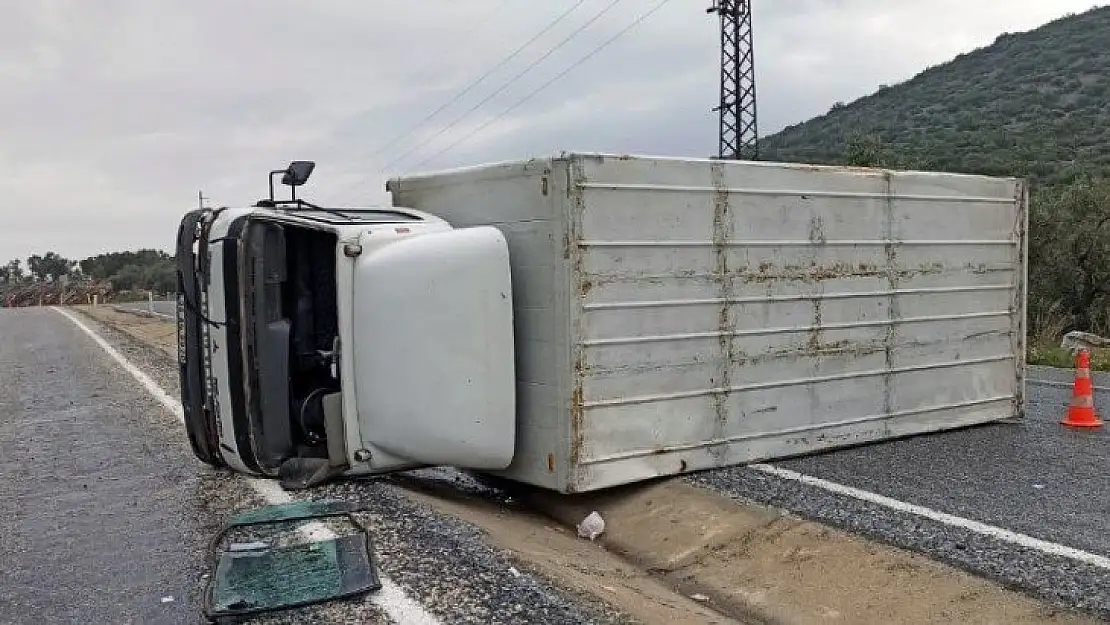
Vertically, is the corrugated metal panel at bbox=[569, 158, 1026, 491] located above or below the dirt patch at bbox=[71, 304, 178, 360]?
above

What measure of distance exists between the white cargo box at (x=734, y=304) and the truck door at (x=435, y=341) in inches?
10.7

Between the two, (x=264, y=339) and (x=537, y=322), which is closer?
(x=264, y=339)

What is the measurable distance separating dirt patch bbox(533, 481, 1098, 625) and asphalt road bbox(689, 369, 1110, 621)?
14 cm

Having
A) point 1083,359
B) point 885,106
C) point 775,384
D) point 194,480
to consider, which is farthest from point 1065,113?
point 194,480

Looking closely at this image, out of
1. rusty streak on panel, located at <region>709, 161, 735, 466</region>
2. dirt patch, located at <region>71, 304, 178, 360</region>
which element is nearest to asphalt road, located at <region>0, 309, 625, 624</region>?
rusty streak on panel, located at <region>709, 161, 735, 466</region>

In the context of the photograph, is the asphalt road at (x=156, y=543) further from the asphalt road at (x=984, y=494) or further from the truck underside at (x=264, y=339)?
the asphalt road at (x=984, y=494)

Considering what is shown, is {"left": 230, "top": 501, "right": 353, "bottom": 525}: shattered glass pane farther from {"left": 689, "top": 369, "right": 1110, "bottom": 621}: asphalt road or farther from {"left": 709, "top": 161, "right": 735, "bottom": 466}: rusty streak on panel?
{"left": 709, "top": 161, "right": 735, "bottom": 466}: rusty streak on panel

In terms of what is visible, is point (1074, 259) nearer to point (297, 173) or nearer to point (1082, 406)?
point (1082, 406)

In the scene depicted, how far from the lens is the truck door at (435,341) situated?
17.7ft

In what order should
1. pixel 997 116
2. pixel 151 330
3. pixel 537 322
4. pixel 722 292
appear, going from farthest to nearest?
1. pixel 997 116
2. pixel 151 330
3. pixel 722 292
4. pixel 537 322

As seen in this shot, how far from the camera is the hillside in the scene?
2983 cm

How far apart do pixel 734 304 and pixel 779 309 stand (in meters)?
0.43

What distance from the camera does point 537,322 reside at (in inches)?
220

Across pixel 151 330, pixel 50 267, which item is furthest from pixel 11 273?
pixel 151 330
